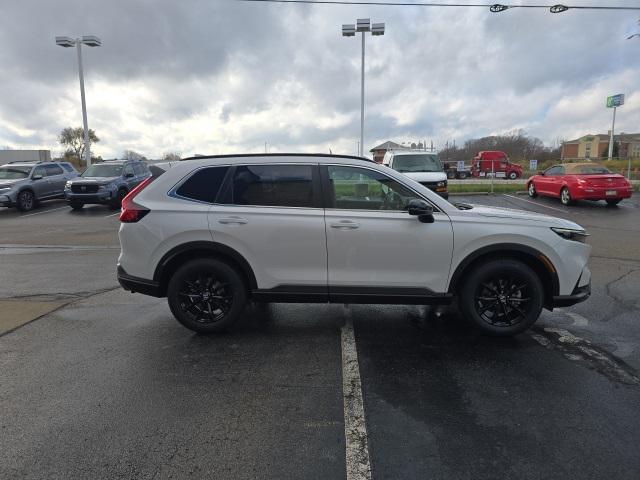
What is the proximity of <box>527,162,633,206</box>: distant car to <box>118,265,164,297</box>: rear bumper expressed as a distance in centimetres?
1539

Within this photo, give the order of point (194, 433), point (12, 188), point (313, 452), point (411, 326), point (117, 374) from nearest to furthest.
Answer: point (313, 452) → point (194, 433) → point (117, 374) → point (411, 326) → point (12, 188)

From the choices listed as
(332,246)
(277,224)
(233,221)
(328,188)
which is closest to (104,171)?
(233,221)

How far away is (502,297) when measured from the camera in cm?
438

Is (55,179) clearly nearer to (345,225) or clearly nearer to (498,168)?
(345,225)

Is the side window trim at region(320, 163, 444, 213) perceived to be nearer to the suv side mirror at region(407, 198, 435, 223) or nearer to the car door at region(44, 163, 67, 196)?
the suv side mirror at region(407, 198, 435, 223)

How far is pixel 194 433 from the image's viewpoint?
2.91 metres

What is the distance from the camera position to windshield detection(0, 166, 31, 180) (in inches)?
666

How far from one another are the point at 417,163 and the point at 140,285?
11.9 metres

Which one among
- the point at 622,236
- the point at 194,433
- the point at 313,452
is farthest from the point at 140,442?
the point at 622,236

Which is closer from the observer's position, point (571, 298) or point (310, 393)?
point (310, 393)

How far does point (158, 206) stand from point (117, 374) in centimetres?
165

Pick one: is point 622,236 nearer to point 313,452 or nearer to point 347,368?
point 347,368

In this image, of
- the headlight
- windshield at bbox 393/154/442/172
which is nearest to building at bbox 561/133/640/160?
windshield at bbox 393/154/442/172

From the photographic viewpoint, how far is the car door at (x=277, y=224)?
4297mm
